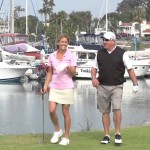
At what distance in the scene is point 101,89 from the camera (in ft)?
27.9

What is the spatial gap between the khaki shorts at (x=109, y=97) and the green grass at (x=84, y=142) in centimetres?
61

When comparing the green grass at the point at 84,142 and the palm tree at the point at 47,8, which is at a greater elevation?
the palm tree at the point at 47,8

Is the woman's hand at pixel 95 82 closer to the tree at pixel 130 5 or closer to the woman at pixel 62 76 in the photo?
the woman at pixel 62 76

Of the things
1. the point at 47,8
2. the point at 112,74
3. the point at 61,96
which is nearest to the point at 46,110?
the point at 61,96

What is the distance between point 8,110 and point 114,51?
17.7 meters

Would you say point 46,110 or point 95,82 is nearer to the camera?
point 95,82

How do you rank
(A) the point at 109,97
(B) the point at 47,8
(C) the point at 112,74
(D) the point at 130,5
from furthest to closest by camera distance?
1. (D) the point at 130,5
2. (B) the point at 47,8
3. (A) the point at 109,97
4. (C) the point at 112,74

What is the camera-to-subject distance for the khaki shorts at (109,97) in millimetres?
8383

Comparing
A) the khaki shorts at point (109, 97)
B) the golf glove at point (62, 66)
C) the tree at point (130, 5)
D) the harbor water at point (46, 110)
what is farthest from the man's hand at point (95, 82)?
the tree at point (130, 5)

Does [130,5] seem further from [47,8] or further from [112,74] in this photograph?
[112,74]

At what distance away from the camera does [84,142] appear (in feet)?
28.0

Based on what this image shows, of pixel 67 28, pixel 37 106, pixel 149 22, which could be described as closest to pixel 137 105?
pixel 37 106

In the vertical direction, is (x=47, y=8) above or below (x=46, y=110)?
above

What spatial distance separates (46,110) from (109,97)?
1491 cm
